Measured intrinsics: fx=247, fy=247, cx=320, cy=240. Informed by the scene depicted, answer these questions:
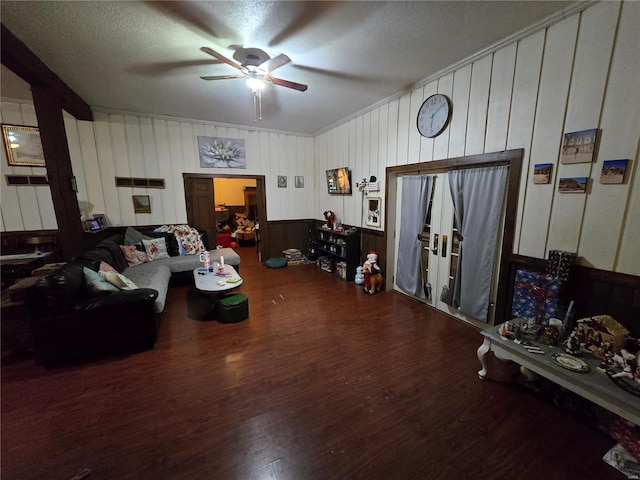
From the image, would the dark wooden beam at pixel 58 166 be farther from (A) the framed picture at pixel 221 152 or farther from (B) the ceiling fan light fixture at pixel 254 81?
(B) the ceiling fan light fixture at pixel 254 81

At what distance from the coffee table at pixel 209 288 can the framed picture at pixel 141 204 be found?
2181mm

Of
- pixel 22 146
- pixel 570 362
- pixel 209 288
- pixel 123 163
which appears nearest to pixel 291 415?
pixel 209 288

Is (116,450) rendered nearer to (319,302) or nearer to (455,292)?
(319,302)

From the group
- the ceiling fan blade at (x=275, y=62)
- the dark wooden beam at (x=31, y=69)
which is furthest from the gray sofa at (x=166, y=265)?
the ceiling fan blade at (x=275, y=62)

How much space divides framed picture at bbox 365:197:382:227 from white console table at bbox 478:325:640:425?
96.6 inches

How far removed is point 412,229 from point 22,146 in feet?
20.5

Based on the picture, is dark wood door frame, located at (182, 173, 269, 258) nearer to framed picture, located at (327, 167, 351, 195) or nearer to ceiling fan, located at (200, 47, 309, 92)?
framed picture, located at (327, 167, 351, 195)

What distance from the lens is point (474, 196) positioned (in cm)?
278

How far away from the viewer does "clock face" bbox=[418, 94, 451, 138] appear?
297 centimetres

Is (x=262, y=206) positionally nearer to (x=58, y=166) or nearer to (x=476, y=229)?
(x=58, y=166)

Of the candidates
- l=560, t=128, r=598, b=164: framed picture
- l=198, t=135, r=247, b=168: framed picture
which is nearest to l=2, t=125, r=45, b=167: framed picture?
l=198, t=135, r=247, b=168: framed picture

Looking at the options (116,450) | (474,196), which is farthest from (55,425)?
(474,196)

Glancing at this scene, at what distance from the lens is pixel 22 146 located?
392 cm

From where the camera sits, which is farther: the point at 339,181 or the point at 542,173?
the point at 339,181
